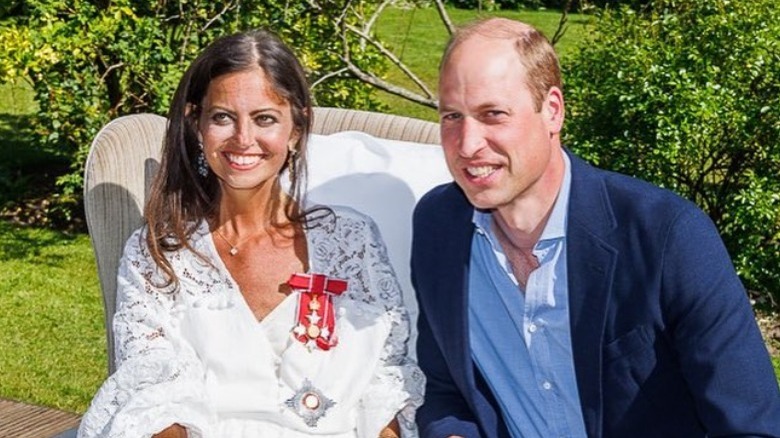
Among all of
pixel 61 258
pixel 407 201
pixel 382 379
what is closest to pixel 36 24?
pixel 61 258

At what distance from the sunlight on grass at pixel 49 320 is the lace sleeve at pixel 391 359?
98.8 inches

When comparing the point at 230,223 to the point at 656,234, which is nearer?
the point at 656,234

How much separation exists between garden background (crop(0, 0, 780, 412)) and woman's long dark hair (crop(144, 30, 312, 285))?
2.22 m

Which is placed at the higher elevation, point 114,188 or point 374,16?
point 114,188

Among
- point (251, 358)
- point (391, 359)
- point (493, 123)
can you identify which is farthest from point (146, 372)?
point (493, 123)

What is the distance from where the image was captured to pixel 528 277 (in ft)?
8.15

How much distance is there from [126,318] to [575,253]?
40.5 inches

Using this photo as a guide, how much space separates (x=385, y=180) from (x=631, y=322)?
3.21ft

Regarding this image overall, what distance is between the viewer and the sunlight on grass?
16.9 ft

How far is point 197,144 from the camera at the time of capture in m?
2.91

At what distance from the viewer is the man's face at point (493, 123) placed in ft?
7.59

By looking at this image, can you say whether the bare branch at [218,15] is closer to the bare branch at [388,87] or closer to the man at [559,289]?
the bare branch at [388,87]

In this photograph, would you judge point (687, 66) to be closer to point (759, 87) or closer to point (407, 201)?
point (759, 87)

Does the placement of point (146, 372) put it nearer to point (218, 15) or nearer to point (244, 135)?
point (244, 135)
